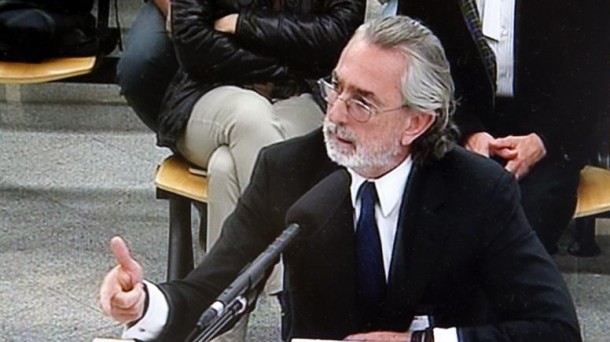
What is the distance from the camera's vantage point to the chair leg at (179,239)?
137 cm

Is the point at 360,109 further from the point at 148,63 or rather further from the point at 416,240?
the point at 148,63

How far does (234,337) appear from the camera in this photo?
1191 mm

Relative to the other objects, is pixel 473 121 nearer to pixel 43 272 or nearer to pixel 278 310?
pixel 278 310

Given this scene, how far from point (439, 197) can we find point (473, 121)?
8cm

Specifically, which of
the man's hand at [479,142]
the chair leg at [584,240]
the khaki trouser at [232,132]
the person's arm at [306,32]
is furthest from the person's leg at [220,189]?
the chair leg at [584,240]

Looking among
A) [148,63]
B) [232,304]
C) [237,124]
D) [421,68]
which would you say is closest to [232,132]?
[237,124]

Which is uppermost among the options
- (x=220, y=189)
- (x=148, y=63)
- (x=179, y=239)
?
(x=148, y=63)

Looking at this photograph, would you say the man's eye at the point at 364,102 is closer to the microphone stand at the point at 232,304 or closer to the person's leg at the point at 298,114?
the person's leg at the point at 298,114

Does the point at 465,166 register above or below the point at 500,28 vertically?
below

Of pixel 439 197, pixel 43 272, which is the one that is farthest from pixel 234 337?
pixel 43 272

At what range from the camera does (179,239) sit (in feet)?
4.74

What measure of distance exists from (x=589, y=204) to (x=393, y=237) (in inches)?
9.1

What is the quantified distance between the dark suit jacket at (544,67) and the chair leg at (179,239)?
13.0 inches

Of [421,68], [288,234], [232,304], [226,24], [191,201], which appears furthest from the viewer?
[191,201]
